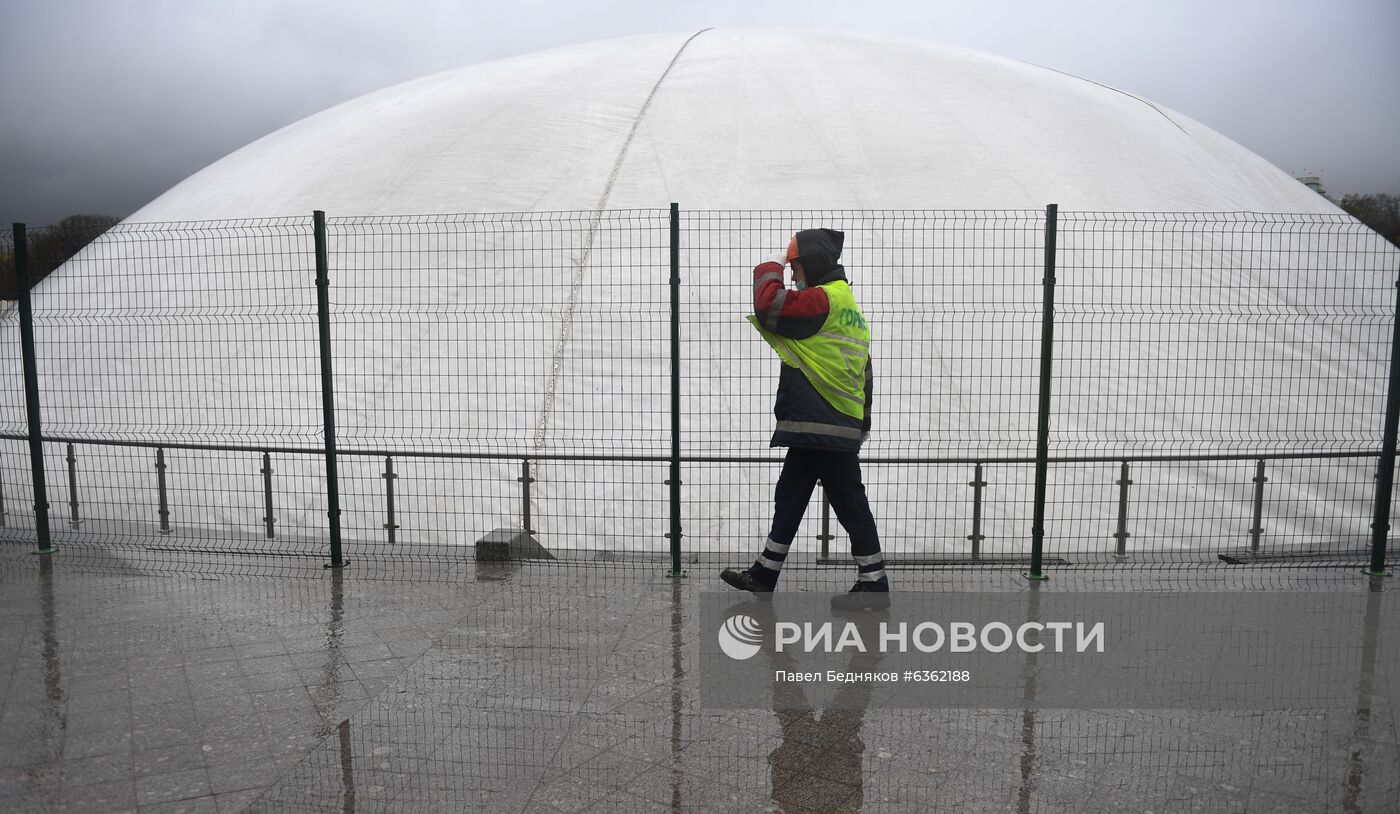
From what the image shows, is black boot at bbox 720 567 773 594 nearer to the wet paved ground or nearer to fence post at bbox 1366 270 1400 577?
the wet paved ground

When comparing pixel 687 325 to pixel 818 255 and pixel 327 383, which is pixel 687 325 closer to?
→ pixel 327 383

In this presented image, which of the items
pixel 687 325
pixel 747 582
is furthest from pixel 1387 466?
pixel 687 325

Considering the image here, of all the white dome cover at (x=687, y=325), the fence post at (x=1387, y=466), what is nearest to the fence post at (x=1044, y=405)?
the white dome cover at (x=687, y=325)

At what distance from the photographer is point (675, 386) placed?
5957mm

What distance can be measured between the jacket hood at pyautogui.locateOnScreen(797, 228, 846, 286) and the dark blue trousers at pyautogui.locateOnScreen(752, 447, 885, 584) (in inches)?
38.8

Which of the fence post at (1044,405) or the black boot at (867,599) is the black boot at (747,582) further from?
the fence post at (1044,405)

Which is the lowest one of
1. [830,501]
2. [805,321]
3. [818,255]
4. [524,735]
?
[524,735]

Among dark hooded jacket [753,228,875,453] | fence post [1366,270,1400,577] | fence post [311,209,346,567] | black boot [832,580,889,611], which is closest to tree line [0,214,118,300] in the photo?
fence post [311,209,346,567]

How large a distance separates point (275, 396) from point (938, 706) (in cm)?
886

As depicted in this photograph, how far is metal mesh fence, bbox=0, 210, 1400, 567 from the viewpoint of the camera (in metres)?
9.19

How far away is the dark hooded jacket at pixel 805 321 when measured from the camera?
5.14 meters

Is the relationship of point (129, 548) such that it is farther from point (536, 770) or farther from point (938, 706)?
point (938, 706)

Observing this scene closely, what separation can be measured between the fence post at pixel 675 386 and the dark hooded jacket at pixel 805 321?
0.72 metres

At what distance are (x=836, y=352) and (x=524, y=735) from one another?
8.53ft
